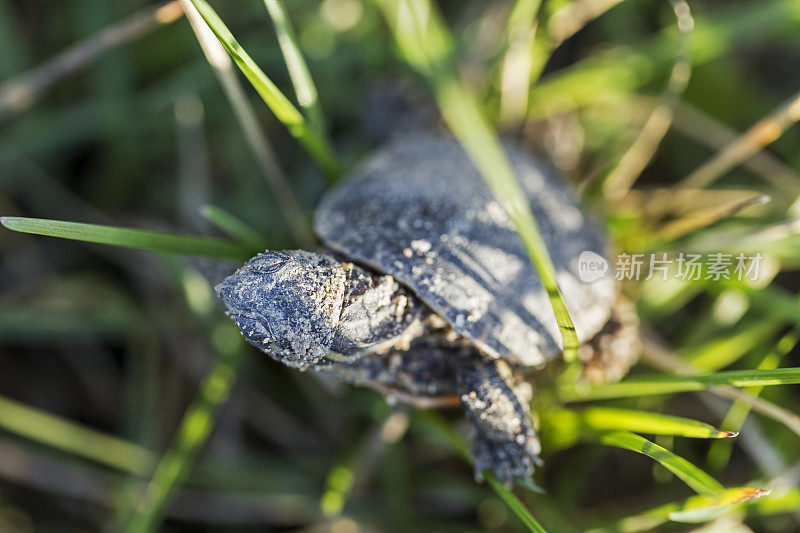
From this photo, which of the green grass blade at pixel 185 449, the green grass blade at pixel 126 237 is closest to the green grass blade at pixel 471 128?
the green grass blade at pixel 126 237

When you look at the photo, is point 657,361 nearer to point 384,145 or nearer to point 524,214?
point 524,214

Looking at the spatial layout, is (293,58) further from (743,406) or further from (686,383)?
(743,406)

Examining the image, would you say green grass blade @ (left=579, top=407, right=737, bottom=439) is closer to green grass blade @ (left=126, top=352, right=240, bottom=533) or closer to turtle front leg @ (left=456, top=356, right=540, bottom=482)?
turtle front leg @ (left=456, top=356, right=540, bottom=482)

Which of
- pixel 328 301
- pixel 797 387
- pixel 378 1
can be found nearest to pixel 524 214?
pixel 328 301

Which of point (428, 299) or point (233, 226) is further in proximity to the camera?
point (233, 226)

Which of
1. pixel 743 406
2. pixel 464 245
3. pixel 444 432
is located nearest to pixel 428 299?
pixel 464 245
